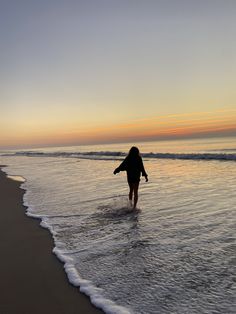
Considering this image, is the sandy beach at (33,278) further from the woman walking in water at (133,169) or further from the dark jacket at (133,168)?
the dark jacket at (133,168)

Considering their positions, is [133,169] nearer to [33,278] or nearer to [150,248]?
[150,248]

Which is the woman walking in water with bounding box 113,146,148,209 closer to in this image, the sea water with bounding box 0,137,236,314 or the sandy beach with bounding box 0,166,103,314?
the sea water with bounding box 0,137,236,314

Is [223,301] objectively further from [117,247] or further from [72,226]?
[72,226]

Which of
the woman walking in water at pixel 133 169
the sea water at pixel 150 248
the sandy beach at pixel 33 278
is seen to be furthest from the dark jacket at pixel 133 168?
the sandy beach at pixel 33 278

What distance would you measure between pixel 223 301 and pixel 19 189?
13.5 meters

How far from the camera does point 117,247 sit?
22.4 ft

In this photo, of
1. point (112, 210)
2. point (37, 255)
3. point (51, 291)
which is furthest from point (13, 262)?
point (112, 210)

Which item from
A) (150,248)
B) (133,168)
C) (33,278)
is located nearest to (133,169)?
(133,168)

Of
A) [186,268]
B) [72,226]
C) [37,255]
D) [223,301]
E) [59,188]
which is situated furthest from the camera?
[59,188]

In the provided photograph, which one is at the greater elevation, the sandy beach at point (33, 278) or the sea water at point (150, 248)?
the sea water at point (150, 248)

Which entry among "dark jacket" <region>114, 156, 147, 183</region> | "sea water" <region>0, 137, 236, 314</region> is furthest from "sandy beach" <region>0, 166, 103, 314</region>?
"dark jacket" <region>114, 156, 147, 183</region>

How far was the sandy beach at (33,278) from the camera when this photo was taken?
4.57 metres

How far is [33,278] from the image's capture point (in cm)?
551

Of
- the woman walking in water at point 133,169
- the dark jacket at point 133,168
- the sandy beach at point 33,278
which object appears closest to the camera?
the sandy beach at point 33,278
